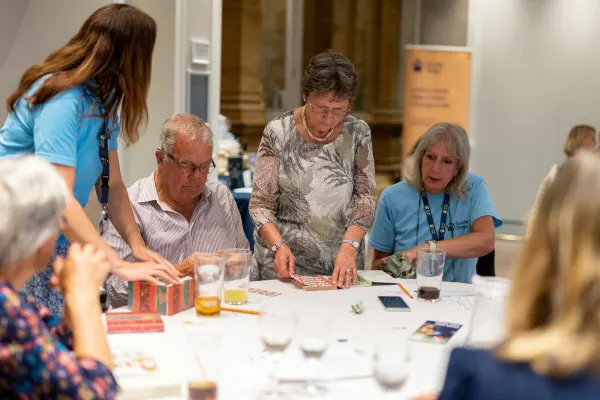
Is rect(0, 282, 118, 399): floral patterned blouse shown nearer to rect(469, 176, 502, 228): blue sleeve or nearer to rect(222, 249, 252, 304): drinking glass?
rect(222, 249, 252, 304): drinking glass

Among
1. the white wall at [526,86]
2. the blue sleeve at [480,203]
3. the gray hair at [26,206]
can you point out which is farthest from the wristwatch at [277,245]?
the white wall at [526,86]

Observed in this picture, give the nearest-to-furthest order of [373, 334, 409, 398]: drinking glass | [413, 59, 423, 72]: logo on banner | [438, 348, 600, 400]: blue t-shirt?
[438, 348, 600, 400]: blue t-shirt < [373, 334, 409, 398]: drinking glass < [413, 59, 423, 72]: logo on banner

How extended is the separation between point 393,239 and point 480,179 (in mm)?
506

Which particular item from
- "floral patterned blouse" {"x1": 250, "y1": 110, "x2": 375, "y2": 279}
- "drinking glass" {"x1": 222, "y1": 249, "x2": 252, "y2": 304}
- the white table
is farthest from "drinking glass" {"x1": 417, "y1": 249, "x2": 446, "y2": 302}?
"drinking glass" {"x1": 222, "y1": 249, "x2": 252, "y2": 304}

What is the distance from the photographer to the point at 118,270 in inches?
95.3

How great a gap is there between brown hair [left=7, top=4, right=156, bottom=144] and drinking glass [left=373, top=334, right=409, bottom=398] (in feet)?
4.27

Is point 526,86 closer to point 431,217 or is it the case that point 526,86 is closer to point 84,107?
point 431,217

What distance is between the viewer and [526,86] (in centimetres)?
1079

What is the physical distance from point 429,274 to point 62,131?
1340mm

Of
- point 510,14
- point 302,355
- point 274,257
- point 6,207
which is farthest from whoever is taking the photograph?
point 510,14

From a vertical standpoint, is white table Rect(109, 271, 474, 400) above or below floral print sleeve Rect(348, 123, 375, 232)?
below

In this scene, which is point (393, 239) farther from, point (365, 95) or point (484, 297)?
point (365, 95)

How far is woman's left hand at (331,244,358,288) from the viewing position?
296 cm

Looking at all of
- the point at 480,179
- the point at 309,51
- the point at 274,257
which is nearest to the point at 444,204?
the point at 480,179
